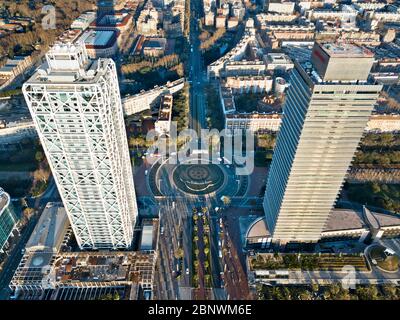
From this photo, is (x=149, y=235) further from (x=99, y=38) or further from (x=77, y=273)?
(x=99, y=38)

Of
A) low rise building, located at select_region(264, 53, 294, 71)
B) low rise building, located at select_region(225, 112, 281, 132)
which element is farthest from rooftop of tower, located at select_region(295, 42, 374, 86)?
low rise building, located at select_region(264, 53, 294, 71)

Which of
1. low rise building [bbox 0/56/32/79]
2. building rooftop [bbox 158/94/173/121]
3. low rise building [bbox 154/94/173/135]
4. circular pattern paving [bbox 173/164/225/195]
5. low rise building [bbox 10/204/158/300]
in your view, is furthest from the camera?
low rise building [bbox 0/56/32/79]

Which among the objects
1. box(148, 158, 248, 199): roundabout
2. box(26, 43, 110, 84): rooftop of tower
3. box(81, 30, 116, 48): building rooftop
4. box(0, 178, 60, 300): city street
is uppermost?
box(26, 43, 110, 84): rooftop of tower

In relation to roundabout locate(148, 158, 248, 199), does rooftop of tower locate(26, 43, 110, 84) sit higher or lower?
higher

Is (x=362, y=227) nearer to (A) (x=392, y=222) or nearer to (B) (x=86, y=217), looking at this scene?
(A) (x=392, y=222)

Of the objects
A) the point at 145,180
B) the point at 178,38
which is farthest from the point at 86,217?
the point at 178,38

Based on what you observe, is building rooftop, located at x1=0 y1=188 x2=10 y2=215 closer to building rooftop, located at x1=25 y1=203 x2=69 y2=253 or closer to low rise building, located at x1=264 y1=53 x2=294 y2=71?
building rooftop, located at x1=25 y1=203 x2=69 y2=253

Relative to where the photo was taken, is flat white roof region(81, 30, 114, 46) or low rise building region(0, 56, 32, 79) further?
flat white roof region(81, 30, 114, 46)
